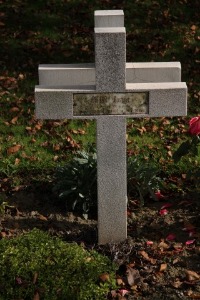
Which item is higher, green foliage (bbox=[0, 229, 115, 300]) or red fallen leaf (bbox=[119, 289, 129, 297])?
green foliage (bbox=[0, 229, 115, 300])

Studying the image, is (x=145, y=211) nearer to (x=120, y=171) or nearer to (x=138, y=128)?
(x=120, y=171)

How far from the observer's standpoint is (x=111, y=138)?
6.03 metres

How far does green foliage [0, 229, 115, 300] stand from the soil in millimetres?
223

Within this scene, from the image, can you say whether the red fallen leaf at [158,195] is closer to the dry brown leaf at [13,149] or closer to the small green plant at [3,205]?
the small green plant at [3,205]

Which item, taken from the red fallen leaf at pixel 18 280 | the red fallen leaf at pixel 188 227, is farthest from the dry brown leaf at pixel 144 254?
the red fallen leaf at pixel 18 280

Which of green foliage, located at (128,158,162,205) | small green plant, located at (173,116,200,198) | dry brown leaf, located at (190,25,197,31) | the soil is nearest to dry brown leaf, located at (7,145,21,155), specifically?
the soil

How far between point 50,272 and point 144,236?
1.19m

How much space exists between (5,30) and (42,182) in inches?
181

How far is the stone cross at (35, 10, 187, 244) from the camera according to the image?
19.2 ft

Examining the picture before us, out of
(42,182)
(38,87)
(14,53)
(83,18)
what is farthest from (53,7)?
(38,87)

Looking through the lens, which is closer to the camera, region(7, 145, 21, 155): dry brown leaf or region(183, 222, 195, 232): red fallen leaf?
region(183, 222, 195, 232): red fallen leaf

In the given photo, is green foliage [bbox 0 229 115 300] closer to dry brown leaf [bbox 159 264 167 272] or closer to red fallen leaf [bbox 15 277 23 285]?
red fallen leaf [bbox 15 277 23 285]

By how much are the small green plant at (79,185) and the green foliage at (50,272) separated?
0.96m

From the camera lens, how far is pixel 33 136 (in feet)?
28.0
